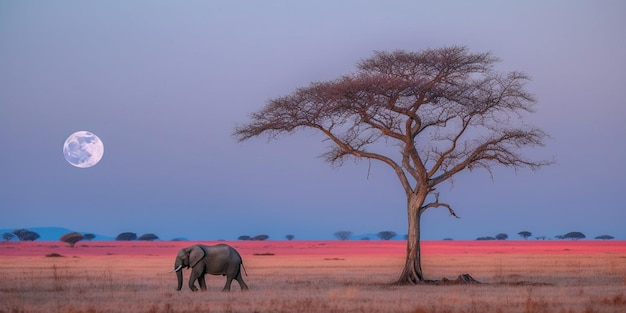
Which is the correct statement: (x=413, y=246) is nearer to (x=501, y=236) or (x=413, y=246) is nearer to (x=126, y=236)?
(x=126, y=236)

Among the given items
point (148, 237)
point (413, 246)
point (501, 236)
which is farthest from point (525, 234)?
point (413, 246)

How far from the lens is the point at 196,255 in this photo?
29.0 meters

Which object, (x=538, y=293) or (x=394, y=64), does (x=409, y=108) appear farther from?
(x=538, y=293)

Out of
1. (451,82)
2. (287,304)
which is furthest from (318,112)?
(287,304)

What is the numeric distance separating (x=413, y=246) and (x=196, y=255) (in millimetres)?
8251

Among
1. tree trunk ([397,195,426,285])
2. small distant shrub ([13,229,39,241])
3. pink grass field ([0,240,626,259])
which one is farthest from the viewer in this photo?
small distant shrub ([13,229,39,241])

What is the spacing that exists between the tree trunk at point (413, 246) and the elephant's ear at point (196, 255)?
24.8 feet

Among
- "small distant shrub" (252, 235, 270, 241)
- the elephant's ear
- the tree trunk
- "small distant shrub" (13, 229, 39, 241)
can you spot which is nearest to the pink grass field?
"small distant shrub" (13, 229, 39, 241)

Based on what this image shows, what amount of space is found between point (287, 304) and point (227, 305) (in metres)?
1.42

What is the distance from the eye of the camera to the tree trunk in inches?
1283

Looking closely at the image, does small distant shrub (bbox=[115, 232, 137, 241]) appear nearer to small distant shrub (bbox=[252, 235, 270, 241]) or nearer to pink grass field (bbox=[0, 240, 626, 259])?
small distant shrub (bbox=[252, 235, 270, 241])

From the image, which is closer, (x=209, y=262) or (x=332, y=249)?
(x=209, y=262)

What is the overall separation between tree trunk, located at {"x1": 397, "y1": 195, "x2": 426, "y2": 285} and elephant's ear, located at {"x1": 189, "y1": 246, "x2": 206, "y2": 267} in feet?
24.8

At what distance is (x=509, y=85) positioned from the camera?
32781 millimetres
